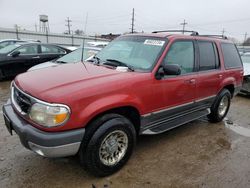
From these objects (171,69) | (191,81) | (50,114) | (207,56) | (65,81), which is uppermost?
(207,56)

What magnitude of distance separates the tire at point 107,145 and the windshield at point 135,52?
911 mm

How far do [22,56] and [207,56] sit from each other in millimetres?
6839

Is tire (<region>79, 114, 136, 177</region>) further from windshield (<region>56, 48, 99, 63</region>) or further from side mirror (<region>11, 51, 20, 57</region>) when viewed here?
side mirror (<region>11, 51, 20, 57</region>)

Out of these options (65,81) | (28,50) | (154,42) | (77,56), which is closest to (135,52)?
(154,42)

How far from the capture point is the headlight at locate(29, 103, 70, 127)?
8.11 ft

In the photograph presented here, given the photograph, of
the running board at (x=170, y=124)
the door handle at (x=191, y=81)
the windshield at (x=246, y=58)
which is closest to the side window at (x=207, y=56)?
the door handle at (x=191, y=81)

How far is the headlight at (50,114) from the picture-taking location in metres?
2.47

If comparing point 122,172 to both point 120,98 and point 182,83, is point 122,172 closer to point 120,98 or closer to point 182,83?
point 120,98

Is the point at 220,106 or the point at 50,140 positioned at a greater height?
the point at 50,140

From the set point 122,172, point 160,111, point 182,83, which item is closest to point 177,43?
point 182,83

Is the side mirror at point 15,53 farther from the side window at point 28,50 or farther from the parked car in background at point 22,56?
the side window at point 28,50

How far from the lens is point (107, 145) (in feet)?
9.94

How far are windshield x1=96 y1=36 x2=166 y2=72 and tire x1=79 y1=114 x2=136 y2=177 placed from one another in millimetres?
911

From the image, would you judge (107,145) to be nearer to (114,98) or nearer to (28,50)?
(114,98)
